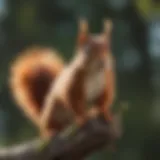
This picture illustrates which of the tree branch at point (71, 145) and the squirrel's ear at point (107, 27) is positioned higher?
the squirrel's ear at point (107, 27)

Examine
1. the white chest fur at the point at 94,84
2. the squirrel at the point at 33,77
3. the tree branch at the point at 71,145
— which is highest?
the squirrel at the point at 33,77

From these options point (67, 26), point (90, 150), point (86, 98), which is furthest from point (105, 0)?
point (90, 150)

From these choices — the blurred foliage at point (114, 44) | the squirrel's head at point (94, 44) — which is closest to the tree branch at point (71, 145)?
the blurred foliage at point (114, 44)

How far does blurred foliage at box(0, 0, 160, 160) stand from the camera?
0.76m

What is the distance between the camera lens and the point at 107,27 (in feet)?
2.54

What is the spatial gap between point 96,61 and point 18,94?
0.58ft

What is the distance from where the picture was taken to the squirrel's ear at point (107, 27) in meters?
0.77

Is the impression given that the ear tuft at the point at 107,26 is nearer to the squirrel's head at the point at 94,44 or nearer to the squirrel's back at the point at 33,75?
the squirrel's head at the point at 94,44

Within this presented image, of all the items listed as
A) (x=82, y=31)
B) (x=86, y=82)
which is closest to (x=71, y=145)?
(x=86, y=82)

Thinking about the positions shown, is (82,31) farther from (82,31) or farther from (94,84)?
(94,84)

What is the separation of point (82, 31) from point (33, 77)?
0.14 m

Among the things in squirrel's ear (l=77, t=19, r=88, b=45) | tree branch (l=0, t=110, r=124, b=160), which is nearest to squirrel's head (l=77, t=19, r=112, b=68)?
squirrel's ear (l=77, t=19, r=88, b=45)

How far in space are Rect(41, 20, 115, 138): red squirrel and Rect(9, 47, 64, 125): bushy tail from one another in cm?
2

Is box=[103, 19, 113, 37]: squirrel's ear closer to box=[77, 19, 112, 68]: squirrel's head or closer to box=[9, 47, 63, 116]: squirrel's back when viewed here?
box=[77, 19, 112, 68]: squirrel's head
